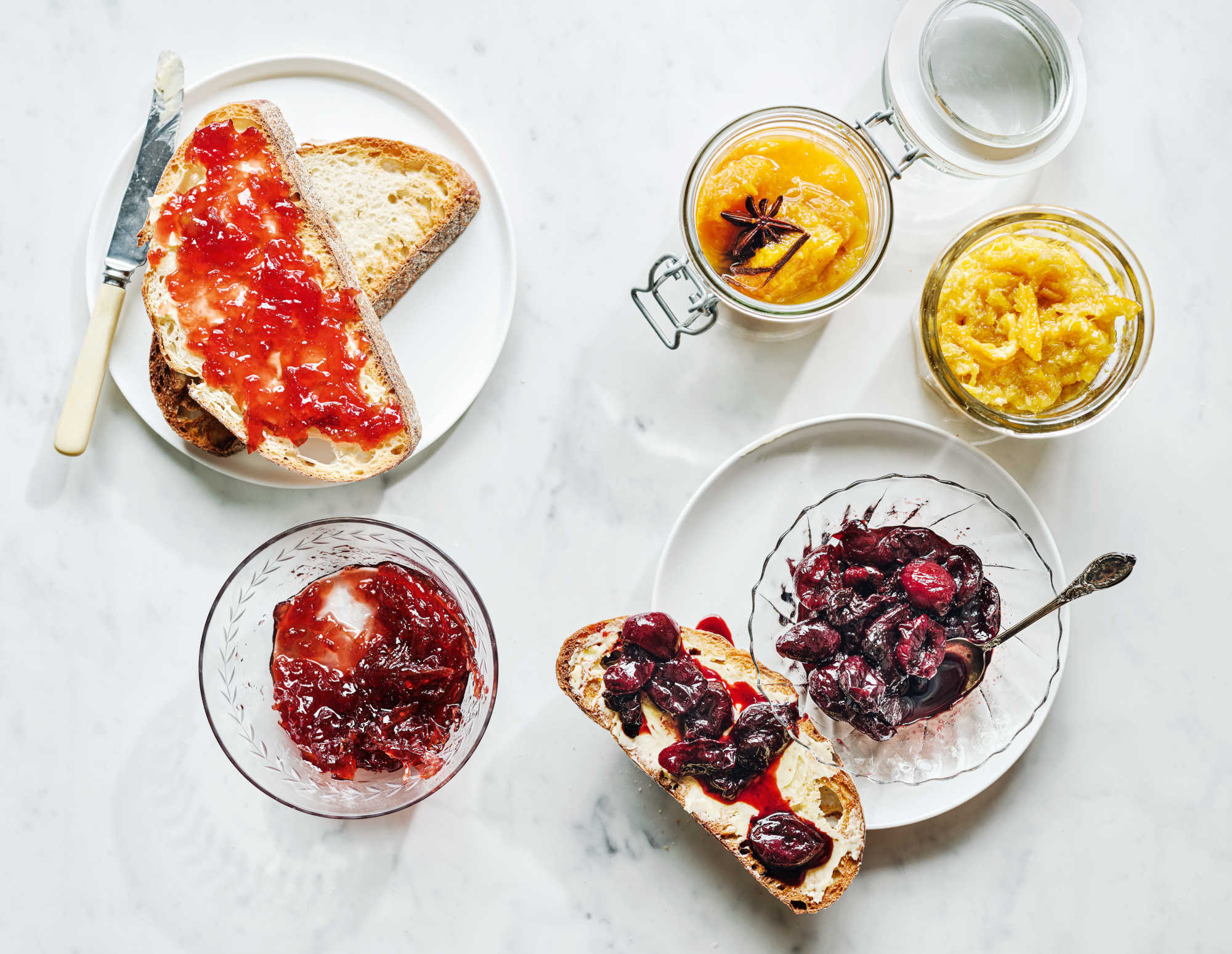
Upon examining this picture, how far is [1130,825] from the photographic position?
253 cm

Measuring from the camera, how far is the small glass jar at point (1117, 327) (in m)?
→ 2.19

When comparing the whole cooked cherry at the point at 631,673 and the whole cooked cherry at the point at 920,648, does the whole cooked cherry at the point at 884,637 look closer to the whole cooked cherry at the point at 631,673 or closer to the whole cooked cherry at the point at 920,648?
the whole cooked cherry at the point at 920,648

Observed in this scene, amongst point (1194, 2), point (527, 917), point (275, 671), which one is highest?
point (1194, 2)

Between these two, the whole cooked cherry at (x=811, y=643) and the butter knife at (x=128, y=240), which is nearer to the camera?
the whole cooked cherry at (x=811, y=643)

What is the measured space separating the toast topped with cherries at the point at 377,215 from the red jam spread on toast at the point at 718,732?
45.3 inches

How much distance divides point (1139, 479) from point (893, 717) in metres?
1.18

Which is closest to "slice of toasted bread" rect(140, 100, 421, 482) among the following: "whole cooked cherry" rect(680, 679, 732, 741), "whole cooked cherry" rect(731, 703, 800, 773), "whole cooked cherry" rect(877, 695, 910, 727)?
"whole cooked cherry" rect(680, 679, 732, 741)

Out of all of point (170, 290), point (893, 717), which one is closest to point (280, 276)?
point (170, 290)

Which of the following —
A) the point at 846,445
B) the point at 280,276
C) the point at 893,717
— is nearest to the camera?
the point at 893,717

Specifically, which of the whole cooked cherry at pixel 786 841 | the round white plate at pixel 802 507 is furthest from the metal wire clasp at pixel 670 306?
the whole cooked cherry at pixel 786 841

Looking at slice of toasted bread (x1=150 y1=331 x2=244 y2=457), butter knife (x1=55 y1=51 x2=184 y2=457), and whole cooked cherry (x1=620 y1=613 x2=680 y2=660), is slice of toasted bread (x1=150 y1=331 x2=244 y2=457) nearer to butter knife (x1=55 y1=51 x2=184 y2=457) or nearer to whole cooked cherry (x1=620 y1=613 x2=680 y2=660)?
butter knife (x1=55 y1=51 x2=184 y2=457)

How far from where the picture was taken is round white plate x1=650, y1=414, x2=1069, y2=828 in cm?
233

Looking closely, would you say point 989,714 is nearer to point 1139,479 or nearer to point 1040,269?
point 1139,479

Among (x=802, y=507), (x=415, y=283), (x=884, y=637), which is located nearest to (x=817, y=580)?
(x=884, y=637)
